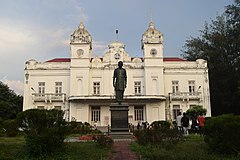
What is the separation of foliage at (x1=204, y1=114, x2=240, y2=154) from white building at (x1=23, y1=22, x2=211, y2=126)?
24.8 m

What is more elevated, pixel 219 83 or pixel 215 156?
pixel 219 83

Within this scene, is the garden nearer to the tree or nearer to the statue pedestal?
the statue pedestal

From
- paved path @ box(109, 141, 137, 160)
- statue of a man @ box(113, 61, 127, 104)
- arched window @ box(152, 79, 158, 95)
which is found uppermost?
arched window @ box(152, 79, 158, 95)

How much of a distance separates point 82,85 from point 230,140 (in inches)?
1095

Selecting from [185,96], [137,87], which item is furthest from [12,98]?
[185,96]

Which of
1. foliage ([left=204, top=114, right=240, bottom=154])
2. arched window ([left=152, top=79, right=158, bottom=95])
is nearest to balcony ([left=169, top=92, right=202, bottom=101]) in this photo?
arched window ([left=152, top=79, right=158, bottom=95])

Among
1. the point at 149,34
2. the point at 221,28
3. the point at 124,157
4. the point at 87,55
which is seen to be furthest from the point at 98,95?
the point at 124,157

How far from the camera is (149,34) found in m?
37.0

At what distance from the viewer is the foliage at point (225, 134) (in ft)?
27.0

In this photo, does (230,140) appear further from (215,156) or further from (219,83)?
(219,83)

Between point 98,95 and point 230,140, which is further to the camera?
point 98,95

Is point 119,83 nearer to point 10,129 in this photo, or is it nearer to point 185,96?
point 10,129

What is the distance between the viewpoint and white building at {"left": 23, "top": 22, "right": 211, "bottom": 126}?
34600 millimetres

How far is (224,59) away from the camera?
1459 inches
